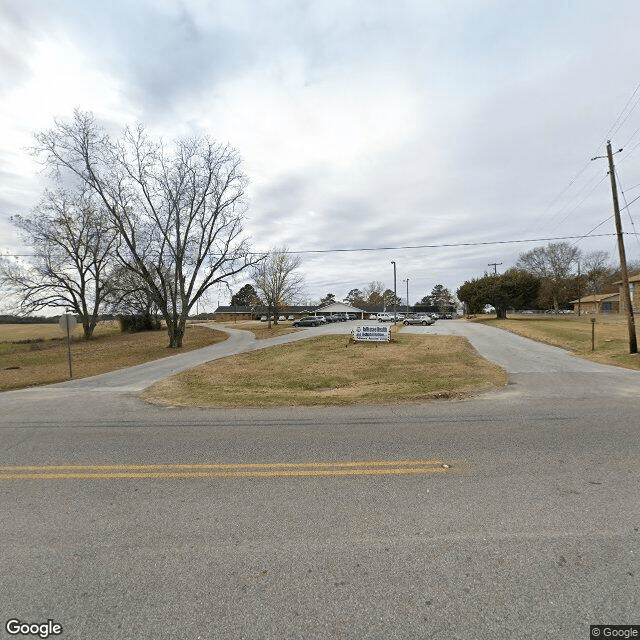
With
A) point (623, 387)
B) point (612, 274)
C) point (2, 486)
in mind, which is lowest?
point (623, 387)

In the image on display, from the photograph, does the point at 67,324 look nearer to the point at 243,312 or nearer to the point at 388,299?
the point at 243,312

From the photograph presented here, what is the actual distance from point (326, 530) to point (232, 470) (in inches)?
65.4

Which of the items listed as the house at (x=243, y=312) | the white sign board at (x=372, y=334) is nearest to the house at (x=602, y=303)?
the white sign board at (x=372, y=334)

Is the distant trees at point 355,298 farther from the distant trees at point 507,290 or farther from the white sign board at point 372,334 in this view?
the white sign board at point 372,334

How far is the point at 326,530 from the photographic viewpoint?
2986 mm

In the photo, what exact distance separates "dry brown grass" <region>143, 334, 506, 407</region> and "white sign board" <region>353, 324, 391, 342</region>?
15.0 ft

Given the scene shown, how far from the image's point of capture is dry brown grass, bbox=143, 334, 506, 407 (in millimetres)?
8398

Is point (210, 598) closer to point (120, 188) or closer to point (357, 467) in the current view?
point (357, 467)

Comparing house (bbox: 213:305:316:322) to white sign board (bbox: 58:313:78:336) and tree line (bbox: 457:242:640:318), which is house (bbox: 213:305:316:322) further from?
white sign board (bbox: 58:313:78:336)

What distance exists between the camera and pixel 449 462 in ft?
14.2

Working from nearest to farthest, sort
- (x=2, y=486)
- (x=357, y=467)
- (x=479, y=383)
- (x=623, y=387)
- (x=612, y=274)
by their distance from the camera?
1. (x=2, y=486)
2. (x=357, y=467)
3. (x=623, y=387)
4. (x=479, y=383)
5. (x=612, y=274)

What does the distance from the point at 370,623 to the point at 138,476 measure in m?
3.13

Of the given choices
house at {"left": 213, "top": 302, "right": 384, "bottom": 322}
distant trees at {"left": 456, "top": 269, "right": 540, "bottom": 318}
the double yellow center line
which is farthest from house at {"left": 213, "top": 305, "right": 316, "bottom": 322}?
the double yellow center line

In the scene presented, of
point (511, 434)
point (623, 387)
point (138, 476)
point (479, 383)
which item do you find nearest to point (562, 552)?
point (511, 434)
